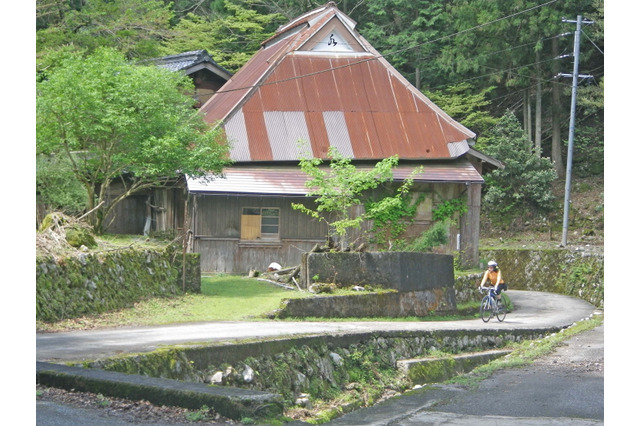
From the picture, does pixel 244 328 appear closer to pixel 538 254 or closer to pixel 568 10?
pixel 538 254

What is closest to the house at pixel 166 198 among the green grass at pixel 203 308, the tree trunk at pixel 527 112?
the green grass at pixel 203 308

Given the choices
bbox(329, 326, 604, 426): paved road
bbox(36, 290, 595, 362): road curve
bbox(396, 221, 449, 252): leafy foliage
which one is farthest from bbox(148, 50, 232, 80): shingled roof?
bbox(329, 326, 604, 426): paved road

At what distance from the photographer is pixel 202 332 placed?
12805 mm

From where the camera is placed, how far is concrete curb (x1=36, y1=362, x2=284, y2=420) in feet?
23.6

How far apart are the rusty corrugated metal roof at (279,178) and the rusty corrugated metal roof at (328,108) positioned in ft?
1.25

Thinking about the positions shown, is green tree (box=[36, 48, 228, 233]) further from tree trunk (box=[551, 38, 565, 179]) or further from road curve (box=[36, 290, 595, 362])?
tree trunk (box=[551, 38, 565, 179])

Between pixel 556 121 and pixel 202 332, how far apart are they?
90.7 ft

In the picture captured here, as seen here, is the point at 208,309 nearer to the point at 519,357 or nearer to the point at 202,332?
the point at 202,332

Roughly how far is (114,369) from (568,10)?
1232 inches

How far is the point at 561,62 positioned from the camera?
121ft

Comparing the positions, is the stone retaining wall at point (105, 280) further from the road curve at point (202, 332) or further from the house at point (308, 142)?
the house at point (308, 142)

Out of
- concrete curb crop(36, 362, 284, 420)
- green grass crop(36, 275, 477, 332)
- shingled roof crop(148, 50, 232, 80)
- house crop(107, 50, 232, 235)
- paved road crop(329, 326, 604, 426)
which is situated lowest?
paved road crop(329, 326, 604, 426)

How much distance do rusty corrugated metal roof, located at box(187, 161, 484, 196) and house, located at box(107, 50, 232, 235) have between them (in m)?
1.58

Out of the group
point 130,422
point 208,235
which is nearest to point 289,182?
point 208,235
